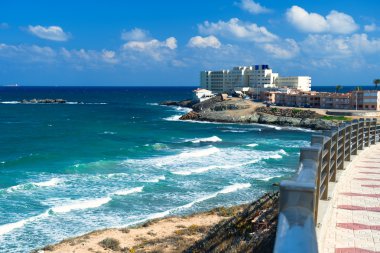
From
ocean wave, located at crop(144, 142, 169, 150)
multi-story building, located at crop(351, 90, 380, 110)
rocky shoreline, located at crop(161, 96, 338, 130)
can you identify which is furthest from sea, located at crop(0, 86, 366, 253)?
multi-story building, located at crop(351, 90, 380, 110)

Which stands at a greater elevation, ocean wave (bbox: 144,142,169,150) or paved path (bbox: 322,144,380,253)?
paved path (bbox: 322,144,380,253)

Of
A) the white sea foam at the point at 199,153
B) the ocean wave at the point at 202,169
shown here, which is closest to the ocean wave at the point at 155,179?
the ocean wave at the point at 202,169

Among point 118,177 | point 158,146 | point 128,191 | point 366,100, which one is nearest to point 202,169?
point 118,177

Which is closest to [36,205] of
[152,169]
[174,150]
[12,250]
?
[12,250]

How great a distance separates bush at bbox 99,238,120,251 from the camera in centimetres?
1590

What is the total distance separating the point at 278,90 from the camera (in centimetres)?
11725

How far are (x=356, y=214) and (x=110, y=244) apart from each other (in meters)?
10.6

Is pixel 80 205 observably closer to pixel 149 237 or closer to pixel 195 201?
pixel 195 201

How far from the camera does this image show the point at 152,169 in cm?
3080

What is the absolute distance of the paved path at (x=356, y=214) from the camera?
5879 mm

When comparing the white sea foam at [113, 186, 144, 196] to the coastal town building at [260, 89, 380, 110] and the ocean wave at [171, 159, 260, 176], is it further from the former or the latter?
the coastal town building at [260, 89, 380, 110]

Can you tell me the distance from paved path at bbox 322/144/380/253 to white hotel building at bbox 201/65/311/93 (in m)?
118

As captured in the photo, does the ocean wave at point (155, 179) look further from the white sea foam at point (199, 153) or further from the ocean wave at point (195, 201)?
the white sea foam at point (199, 153)

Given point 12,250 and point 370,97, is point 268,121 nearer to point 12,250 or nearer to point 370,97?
point 370,97
